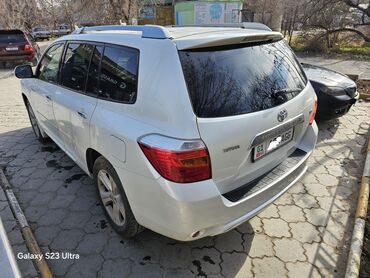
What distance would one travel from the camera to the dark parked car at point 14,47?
1212cm

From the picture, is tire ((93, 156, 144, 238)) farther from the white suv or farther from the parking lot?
the parking lot

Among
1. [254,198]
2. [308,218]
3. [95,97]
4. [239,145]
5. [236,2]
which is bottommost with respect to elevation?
[308,218]

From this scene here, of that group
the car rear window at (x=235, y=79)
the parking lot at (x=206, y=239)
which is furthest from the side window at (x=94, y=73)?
the parking lot at (x=206, y=239)

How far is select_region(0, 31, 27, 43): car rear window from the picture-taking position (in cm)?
1220

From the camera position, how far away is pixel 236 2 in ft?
64.6

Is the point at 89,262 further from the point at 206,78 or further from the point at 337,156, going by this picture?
the point at 337,156

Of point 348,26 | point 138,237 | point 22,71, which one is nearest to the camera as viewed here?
point 138,237

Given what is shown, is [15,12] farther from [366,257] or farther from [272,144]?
[366,257]

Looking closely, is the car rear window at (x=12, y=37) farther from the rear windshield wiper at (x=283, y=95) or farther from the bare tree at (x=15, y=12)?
the rear windshield wiper at (x=283, y=95)

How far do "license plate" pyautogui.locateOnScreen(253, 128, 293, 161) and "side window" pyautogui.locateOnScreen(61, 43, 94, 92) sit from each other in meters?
1.69

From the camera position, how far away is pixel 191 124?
184cm

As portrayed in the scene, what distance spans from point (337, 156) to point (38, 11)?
27.5m

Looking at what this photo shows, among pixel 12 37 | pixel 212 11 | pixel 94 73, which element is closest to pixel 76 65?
pixel 94 73

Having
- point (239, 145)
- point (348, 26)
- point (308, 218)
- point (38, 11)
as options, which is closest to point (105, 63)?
point (239, 145)
